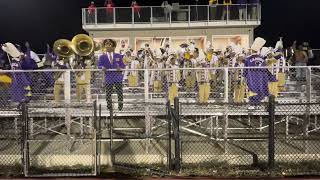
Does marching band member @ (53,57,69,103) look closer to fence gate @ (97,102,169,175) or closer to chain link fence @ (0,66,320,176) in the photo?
chain link fence @ (0,66,320,176)

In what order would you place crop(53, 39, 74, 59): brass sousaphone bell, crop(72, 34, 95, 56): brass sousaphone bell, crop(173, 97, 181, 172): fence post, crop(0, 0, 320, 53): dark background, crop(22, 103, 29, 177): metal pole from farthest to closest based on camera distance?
crop(0, 0, 320, 53): dark background
crop(53, 39, 74, 59): brass sousaphone bell
crop(72, 34, 95, 56): brass sousaphone bell
crop(173, 97, 181, 172): fence post
crop(22, 103, 29, 177): metal pole

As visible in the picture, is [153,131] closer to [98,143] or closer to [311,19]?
[98,143]

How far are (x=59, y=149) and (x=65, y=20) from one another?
3359cm

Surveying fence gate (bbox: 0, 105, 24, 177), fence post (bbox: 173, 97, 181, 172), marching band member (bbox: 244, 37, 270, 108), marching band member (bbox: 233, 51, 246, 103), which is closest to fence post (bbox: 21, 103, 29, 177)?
fence gate (bbox: 0, 105, 24, 177)

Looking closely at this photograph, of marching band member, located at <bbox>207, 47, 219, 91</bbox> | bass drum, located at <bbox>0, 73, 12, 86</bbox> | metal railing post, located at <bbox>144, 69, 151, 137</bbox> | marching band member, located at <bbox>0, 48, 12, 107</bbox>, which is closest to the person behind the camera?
metal railing post, located at <bbox>144, 69, 151, 137</bbox>

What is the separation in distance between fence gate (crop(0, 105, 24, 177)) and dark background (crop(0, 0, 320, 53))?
3091 cm

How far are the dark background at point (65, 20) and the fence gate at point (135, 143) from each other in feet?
103

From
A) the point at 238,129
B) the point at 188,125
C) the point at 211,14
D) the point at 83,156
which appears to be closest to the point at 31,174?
the point at 83,156

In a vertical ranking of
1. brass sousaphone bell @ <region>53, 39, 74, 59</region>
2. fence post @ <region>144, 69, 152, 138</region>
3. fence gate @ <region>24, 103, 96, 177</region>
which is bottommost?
fence gate @ <region>24, 103, 96, 177</region>

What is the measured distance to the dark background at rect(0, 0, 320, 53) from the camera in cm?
4353

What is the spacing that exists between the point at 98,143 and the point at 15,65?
5.55 metres

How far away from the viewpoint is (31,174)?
9867 millimetres

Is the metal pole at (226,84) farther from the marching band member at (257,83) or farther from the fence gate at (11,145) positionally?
the fence gate at (11,145)

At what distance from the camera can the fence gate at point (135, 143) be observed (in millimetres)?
10422
